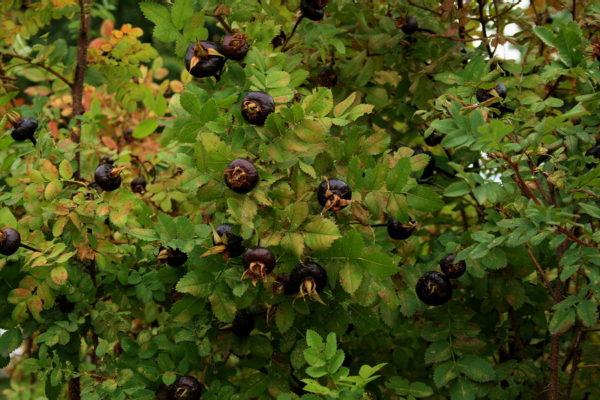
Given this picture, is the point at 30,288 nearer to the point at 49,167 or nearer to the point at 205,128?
the point at 49,167

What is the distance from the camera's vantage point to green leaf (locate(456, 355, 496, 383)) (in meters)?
1.74

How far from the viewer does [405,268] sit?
1832mm

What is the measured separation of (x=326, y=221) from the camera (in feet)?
4.67

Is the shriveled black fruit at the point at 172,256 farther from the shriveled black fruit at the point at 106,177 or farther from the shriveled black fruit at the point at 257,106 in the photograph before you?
the shriveled black fruit at the point at 257,106

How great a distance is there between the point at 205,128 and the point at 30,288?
63 cm

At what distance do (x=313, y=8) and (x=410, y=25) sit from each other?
1.39 ft

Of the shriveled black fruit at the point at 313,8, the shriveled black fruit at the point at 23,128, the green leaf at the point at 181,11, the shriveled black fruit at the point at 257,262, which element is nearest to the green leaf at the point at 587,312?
the shriveled black fruit at the point at 257,262

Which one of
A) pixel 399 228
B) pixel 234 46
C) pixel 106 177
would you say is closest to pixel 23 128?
pixel 106 177

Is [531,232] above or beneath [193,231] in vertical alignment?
above

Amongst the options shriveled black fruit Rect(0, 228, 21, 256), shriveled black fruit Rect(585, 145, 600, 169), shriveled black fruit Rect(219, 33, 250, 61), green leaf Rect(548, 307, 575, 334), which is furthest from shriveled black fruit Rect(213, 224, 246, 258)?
shriveled black fruit Rect(585, 145, 600, 169)

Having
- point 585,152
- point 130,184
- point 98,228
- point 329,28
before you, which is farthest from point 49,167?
point 585,152

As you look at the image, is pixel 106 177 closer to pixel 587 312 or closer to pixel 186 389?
pixel 186 389

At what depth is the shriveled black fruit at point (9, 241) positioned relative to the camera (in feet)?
5.37

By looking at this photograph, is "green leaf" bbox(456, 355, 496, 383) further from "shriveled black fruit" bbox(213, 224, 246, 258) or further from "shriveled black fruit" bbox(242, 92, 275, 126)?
"shriveled black fruit" bbox(242, 92, 275, 126)
